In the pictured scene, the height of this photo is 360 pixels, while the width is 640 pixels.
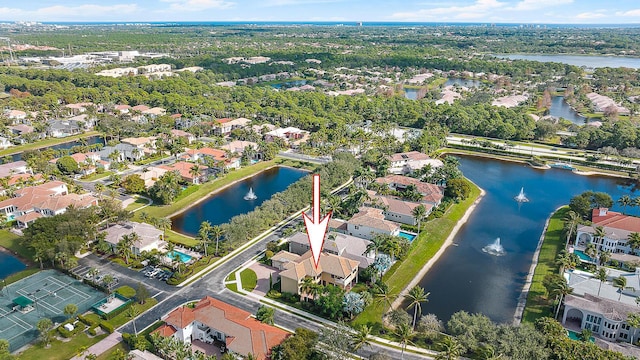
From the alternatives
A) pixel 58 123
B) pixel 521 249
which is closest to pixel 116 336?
pixel 521 249

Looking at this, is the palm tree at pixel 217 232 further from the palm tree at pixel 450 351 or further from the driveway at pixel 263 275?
the palm tree at pixel 450 351

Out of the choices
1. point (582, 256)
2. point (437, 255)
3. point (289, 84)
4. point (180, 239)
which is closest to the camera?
point (582, 256)

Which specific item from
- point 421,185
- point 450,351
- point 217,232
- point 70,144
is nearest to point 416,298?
point 450,351

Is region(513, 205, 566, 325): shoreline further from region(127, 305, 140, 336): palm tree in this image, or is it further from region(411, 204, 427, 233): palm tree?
region(127, 305, 140, 336): palm tree

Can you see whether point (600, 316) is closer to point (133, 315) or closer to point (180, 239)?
point (133, 315)

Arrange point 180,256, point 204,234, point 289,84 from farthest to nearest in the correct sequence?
1. point 289,84
2. point 180,256
3. point 204,234

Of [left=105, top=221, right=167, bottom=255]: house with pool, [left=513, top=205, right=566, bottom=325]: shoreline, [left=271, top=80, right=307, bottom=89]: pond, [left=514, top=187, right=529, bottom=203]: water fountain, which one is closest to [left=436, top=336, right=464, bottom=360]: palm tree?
[left=513, top=205, right=566, bottom=325]: shoreline

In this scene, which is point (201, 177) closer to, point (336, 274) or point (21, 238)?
point (21, 238)
